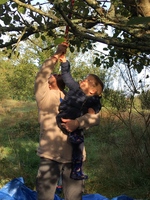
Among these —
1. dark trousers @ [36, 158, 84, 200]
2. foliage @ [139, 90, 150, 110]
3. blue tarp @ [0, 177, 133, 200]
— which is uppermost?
foliage @ [139, 90, 150, 110]

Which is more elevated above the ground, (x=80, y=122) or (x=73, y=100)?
(x=73, y=100)

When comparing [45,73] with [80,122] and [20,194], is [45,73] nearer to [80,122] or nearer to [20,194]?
[80,122]

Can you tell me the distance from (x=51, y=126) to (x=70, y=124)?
226 mm

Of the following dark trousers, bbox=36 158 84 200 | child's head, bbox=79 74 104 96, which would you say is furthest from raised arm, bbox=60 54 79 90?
dark trousers, bbox=36 158 84 200

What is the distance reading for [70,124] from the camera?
3072 mm

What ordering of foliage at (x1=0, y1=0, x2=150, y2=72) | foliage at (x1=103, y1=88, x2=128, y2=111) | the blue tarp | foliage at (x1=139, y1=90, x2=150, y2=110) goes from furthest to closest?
foliage at (x1=103, y1=88, x2=128, y2=111) → foliage at (x1=139, y1=90, x2=150, y2=110) → the blue tarp → foliage at (x1=0, y1=0, x2=150, y2=72)

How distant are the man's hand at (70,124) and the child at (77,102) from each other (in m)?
0.05

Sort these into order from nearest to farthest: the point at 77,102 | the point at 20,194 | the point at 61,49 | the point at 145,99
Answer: the point at 61,49 < the point at 77,102 < the point at 20,194 < the point at 145,99

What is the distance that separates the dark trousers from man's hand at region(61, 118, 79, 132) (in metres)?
0.35

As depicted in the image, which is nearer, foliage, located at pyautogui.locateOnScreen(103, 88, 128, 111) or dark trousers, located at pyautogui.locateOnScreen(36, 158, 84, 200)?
dark trousers, located at pyautogui.locateOnScreen(36, 158, 84, 200)

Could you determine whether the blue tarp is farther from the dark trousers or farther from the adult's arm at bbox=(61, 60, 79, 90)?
the adult's arm at bbox=(61, 60, 79, 90)

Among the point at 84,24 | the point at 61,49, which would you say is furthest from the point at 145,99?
the point at 61,49

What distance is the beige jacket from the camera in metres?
3.18

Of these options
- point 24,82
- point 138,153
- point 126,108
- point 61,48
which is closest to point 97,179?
point 138,153
